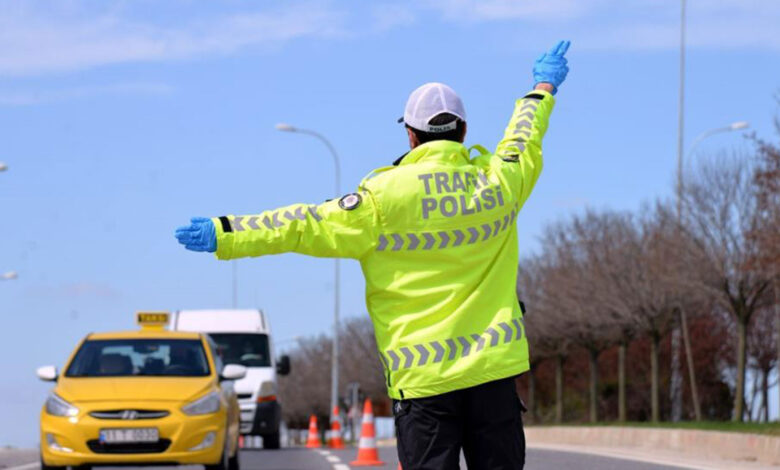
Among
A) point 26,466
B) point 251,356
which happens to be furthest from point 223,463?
point 251,356

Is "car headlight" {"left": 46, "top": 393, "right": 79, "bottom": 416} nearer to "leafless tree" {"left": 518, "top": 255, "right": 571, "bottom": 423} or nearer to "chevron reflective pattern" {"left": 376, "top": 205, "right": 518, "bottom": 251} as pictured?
"chevron reflective pattern" {"left": 376, "top": 205, "right": 518, "bottom": 251}

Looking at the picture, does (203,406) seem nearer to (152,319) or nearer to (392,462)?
(152,319)

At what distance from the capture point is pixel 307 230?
550 centimetres

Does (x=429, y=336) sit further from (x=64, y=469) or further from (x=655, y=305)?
(x=655, y=305)

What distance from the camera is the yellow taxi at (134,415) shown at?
14.5 meters

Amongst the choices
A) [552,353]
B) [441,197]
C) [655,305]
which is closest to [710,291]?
[655,305]

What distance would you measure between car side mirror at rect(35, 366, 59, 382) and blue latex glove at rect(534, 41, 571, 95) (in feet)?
32.3

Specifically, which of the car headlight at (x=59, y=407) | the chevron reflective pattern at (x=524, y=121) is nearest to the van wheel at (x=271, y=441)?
the car headlight at (x=59, y=407)

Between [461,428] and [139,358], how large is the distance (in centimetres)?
1091

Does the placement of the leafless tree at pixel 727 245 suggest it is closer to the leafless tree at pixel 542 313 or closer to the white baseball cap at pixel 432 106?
the leafless tree at pixel 542 313

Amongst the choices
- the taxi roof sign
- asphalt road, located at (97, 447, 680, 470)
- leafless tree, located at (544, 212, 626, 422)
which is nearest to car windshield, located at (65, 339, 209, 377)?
the taxi roof sign

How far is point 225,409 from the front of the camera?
→ 602 inches

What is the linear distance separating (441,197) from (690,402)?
5405 cm

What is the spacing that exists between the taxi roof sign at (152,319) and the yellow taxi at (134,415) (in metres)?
1.75
